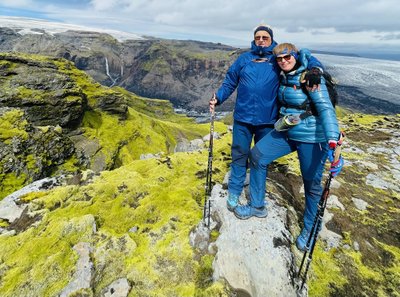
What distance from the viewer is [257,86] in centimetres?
844

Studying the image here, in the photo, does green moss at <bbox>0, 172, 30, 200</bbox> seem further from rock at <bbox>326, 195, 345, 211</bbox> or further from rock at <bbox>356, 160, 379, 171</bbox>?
rock at <bbox>356, 160, 379, 171</bbox>

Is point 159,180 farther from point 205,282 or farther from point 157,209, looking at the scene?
point 205,282

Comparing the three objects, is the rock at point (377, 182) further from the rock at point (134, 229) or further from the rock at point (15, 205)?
the rock at point (15, 205)

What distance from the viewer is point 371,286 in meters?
8.06

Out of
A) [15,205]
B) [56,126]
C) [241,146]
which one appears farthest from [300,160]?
[56,126]

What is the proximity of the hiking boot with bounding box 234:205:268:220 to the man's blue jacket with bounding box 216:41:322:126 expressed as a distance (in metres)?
2.90

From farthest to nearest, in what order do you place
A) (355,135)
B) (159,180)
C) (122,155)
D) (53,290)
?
1. (122,155)
2. (355,135)
3. (159,180)
4. (53,290)

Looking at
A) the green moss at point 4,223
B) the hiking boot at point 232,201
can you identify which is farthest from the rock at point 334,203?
the green moss at point 4,223

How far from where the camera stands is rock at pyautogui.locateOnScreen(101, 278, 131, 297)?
7.17 metres

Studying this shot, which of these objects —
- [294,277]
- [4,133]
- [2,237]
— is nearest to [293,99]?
[294,277]

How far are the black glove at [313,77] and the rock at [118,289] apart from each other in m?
7.53

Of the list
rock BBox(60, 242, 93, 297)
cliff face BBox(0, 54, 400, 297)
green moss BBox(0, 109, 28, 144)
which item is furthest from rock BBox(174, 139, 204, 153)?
green moss BBox(0, 109, 28, 144)

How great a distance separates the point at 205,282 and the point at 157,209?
12.2ft

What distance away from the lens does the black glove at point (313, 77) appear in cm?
713
